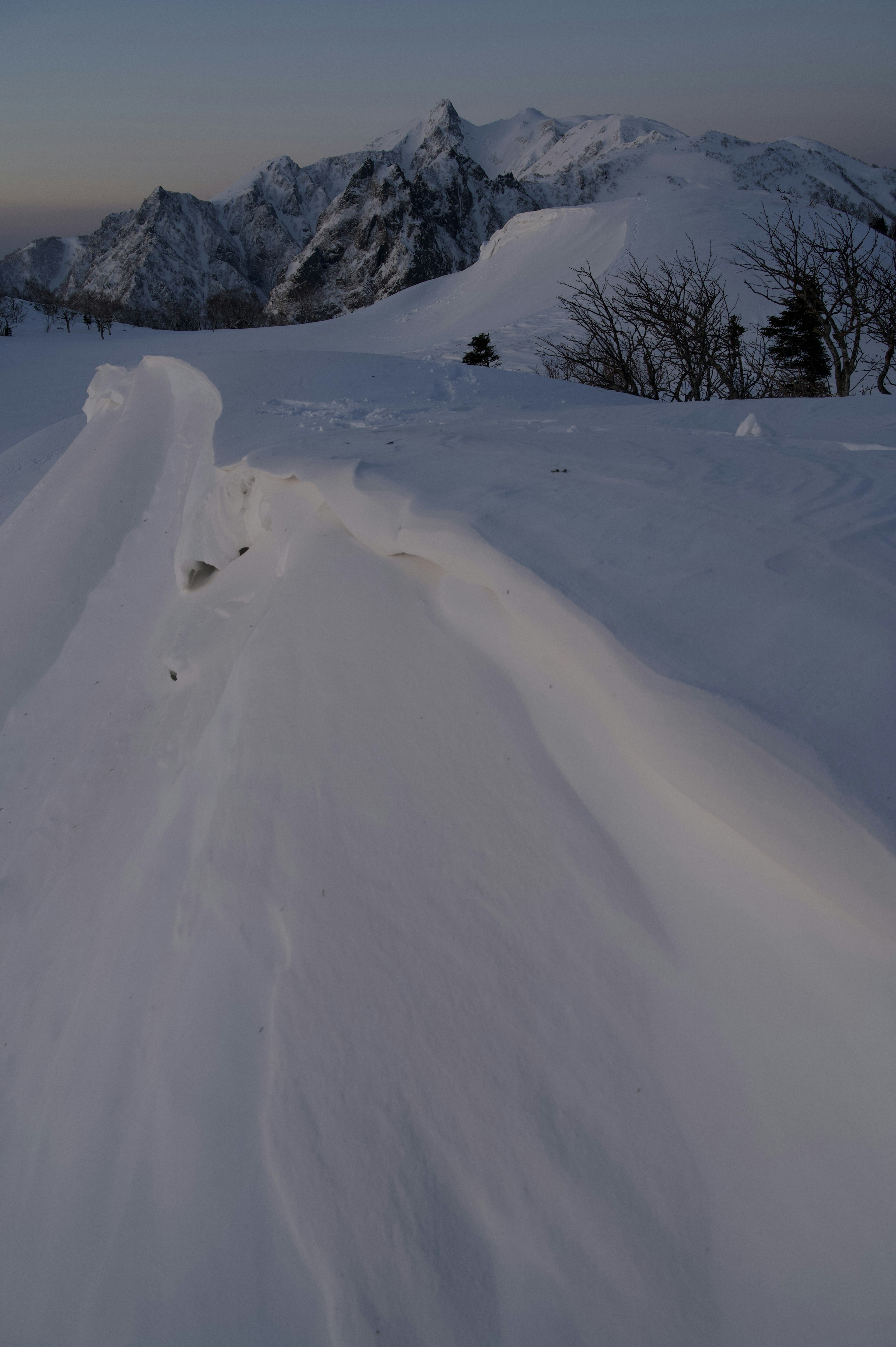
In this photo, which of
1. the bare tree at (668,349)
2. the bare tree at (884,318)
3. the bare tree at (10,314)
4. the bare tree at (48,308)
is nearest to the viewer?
the bare tree at (884,318)

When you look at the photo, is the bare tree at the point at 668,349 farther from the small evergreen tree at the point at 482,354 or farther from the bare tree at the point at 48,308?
the bare tree at the point at 48,308

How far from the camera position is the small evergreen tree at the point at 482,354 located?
475 inches

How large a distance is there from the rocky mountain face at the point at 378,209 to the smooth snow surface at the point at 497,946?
44.7 meters

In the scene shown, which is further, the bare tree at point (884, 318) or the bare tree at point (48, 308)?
the bare tree at point (48, 308)

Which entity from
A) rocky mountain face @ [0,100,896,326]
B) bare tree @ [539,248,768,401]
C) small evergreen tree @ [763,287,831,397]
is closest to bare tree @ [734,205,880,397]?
small evergreen tree @ [763,287,831,397]

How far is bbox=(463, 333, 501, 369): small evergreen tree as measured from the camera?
39.6ft

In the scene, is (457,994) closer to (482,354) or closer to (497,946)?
(497,946)

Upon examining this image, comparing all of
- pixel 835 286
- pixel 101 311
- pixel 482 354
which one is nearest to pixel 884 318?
pixel 835 286

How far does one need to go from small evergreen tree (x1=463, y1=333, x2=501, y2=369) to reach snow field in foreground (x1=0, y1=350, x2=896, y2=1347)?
10.8 metres

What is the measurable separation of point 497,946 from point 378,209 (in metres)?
85.0

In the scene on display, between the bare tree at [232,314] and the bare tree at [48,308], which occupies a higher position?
the bare tree at [232,314]

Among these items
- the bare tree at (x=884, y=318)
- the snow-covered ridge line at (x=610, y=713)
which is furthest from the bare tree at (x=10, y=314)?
the snow-covered ridge line at (x=610, y=713)

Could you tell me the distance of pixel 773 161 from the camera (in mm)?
59062

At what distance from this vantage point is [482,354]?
12.1m
